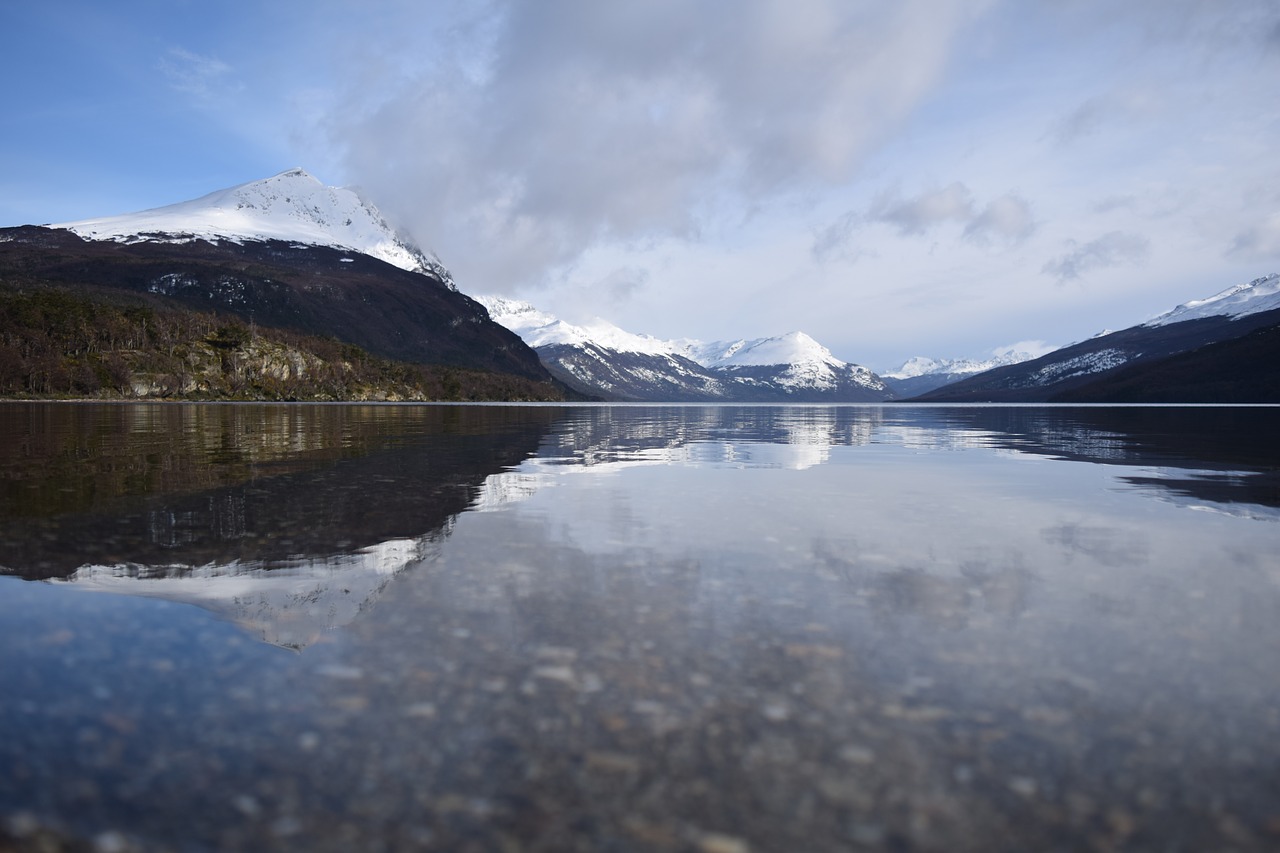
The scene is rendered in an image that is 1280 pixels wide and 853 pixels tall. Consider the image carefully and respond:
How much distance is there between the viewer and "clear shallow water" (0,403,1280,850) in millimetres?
5320

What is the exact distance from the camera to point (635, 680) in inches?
306

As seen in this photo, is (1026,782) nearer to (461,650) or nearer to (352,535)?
(461,650)

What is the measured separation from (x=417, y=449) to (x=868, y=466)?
957 inches

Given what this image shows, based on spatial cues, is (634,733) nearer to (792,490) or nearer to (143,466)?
(792,490)

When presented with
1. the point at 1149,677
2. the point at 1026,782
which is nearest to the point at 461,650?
the point at 1026,782

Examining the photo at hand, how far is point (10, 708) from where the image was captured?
688 centimetres

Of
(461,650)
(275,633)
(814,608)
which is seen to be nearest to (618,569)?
(814,608)

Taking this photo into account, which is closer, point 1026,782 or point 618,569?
point 1026,782

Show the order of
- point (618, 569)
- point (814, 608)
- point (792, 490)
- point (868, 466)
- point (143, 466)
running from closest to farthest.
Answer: point (814, 608) < point (618, 569) < point (792, 490) < point (143, 466) < point (868, 466)

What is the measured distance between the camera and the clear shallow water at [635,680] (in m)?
5.32

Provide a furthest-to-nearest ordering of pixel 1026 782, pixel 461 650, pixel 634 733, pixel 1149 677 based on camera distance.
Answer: pixel 461 650 < pixel 1149 677 < pixel 634 733 < pixel 1026 782

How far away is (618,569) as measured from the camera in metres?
12.8

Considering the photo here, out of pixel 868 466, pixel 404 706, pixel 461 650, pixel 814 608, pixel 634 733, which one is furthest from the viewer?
pixel 868 466

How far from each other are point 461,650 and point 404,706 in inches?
61.3
